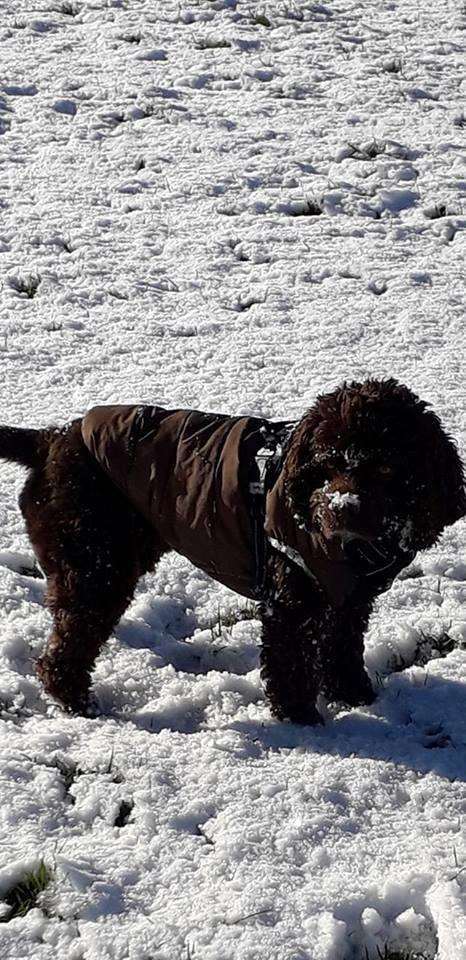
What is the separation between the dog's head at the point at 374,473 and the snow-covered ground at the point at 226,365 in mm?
884

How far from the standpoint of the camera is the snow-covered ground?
3.38 meters

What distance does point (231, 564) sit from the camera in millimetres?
4172

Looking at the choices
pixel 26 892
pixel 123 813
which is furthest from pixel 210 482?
pixel 26 892

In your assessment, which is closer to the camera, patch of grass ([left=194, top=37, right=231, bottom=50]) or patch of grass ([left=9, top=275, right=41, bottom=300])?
patch of grass ([left=9, top=275, right=41, bottom=300])

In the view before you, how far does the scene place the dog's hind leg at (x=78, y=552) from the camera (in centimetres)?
426

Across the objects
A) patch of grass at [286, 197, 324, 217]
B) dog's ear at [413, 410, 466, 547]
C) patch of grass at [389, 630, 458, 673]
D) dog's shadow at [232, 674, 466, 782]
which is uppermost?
dog's ear at [413, 410, 466, 547]

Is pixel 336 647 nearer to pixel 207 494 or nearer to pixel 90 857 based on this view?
pixel 207 494

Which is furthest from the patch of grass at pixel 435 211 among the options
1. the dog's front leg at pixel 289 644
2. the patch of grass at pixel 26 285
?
the dog's front leg at pixel 289 644

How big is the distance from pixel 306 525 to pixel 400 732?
964 millimetres

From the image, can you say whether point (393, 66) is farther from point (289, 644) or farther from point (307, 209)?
point (289, 644)

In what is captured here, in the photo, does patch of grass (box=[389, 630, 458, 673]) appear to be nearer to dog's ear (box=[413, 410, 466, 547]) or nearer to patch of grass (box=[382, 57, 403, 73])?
dog's ear (box=[413, 410, 466, 547])

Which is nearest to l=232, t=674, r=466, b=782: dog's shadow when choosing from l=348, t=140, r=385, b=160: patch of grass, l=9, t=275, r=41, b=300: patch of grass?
l=9, t=275, r=41, b=300: patch of grass

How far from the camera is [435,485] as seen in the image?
3773 mm

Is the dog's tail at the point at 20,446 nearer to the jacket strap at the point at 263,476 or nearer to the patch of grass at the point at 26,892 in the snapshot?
the jacket strap at the point at 263,476
